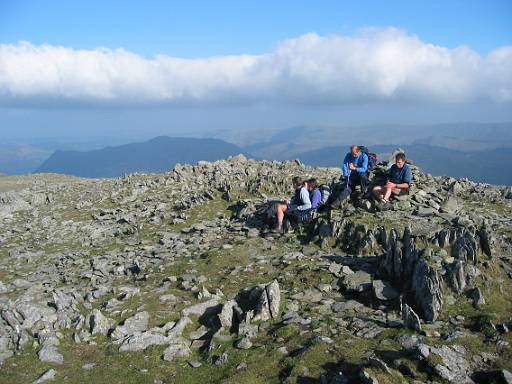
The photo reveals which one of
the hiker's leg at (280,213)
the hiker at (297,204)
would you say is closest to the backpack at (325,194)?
the hiker at (297,204)

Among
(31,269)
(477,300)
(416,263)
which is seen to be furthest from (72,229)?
(477,300)

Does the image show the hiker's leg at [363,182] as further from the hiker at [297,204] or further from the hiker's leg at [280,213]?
the hiker's leg at [280,213]

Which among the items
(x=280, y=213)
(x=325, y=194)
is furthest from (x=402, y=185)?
(x=280, y=213)

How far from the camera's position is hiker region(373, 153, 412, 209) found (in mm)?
23703

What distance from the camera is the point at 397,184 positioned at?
24109 mm

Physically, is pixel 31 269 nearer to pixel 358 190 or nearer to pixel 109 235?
pixel 109 235

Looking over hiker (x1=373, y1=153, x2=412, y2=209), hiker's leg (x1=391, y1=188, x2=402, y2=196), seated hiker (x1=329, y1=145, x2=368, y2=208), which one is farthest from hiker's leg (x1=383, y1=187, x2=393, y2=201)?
seated hiker (x1=329, y1=145, x2=368, y2=208)

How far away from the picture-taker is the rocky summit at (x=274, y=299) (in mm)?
12031

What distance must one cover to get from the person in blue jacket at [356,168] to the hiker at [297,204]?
10.3 ft

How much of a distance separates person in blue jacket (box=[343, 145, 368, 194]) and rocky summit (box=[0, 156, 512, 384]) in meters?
1.62

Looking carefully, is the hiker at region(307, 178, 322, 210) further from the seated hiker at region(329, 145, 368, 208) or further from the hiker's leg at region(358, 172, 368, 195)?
the hiker's leg at region(358, 172, 368, 195)

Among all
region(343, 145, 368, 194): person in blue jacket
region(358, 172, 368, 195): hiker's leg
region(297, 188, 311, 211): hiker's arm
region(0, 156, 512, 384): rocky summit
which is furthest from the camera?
region(343, 145, 368, 194): person in blue jacket

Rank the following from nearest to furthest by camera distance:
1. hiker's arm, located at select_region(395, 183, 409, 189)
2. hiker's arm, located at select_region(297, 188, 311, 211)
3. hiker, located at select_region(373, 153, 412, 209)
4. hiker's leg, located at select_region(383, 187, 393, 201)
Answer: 1. hiker's leg, located at select_region(383, 187, 393, 201)
2. hiker, located at select_region(373, 153, 412, 209)
3. hiker's arm, located at select_region(297, 188, 311, 211)
4. hiker's arm, located at select_region(395, 183, 409, 189)

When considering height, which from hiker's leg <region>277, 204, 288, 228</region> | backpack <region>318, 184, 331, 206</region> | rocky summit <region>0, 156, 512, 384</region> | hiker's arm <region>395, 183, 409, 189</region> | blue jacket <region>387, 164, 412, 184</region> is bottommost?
rocky summit <region>0, 156, 512, 384</region>
